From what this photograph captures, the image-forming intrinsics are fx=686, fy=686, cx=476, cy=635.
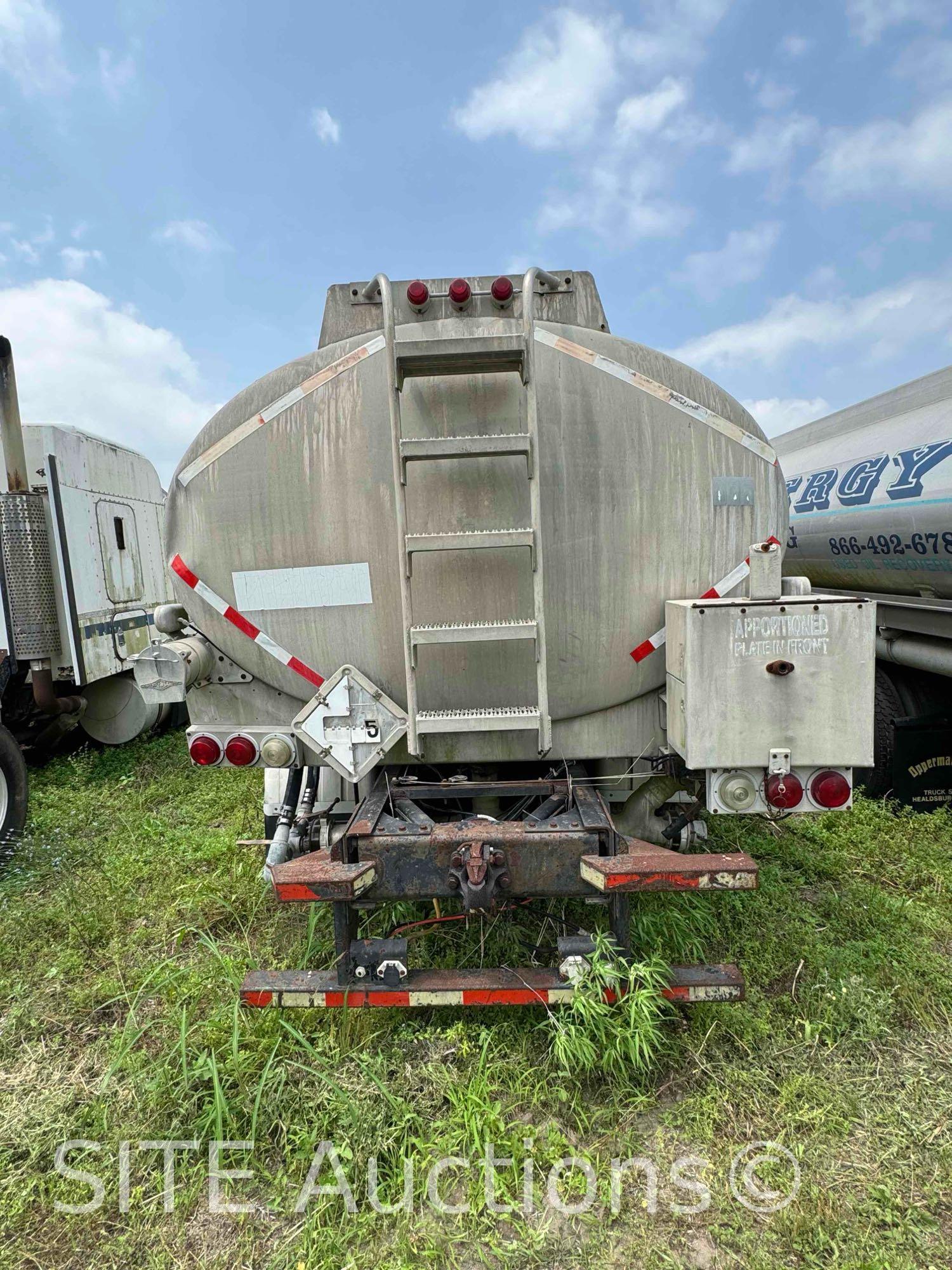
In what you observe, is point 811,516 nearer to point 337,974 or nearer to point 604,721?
point 604,721

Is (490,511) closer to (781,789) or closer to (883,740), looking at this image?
(781,789)

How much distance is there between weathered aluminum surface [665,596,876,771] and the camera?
7.61 feet

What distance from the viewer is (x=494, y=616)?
8.56 feet

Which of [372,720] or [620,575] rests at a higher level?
[620,575]

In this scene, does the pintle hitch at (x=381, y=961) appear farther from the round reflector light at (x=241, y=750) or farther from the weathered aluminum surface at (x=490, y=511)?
the round reflector light at (x=241, y=750)

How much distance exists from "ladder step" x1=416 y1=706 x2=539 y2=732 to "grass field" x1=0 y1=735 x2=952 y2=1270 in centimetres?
94

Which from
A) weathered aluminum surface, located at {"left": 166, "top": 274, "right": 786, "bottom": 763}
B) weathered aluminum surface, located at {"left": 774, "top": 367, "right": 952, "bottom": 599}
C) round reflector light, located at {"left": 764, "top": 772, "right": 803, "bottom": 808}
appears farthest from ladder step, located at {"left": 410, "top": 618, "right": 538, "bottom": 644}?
weathered aluminum surface, located at {"left": 774, "top": 367, "right": 952, "bottom": 599}

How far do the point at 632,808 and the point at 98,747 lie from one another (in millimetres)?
6167

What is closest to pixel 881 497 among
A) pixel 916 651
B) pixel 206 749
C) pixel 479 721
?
pixel 916 651

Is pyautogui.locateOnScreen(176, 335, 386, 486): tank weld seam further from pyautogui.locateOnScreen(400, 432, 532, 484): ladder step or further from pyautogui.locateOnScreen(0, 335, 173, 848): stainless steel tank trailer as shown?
pyautogui.locateOnScreen(0, 335, 173, 848): stainless steel tank trailer

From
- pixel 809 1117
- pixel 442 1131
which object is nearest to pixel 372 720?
pixel 442 1131

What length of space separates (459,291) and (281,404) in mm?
803

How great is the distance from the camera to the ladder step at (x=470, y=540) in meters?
2.33

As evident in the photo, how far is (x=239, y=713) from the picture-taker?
9.61 ft
